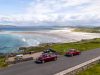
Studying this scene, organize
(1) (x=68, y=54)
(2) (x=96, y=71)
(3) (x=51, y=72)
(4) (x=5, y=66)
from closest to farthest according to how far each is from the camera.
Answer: (3) (x=51, y=72) → (2) (x=96, y=71) → (4) (x=5, y=66) → (1) (x=68, y=54)

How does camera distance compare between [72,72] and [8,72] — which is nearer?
[72,72]

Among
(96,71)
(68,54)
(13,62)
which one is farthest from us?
(68,54)

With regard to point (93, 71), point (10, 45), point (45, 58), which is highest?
point (45, 58)

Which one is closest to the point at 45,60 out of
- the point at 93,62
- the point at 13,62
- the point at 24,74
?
the point at 13,62

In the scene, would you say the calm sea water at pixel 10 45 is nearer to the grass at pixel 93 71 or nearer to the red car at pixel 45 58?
the red car at pixel 45 58

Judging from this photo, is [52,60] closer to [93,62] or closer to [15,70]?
[93,62]

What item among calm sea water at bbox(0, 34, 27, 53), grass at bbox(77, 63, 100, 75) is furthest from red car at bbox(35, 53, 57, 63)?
calm sea water at bbox(0, 34, 27, 53)

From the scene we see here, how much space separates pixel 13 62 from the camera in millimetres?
43500

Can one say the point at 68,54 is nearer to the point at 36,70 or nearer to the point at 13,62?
the point at 13,62

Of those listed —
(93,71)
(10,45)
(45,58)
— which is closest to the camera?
(93,71)

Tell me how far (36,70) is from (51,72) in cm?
285

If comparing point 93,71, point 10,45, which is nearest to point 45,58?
point 93,71

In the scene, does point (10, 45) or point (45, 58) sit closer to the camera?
point (45, 58)

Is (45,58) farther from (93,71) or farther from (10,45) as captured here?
(10,45)
